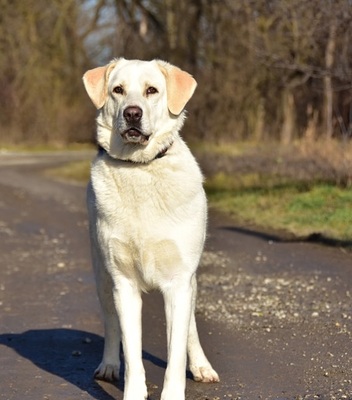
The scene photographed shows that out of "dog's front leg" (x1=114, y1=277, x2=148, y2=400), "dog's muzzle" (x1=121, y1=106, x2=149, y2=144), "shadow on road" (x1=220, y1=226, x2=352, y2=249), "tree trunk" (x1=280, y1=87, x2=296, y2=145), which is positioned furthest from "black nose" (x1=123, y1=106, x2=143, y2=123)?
"tree trunk" (x1=280, y1=87, x2=296, y2=145)

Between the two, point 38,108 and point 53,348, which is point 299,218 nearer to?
point 53,348

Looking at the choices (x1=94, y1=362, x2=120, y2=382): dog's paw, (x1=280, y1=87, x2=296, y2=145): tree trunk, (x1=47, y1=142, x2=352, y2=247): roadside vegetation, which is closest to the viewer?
(x1=94, y1=362, x2=120, y2=382): dog's paw

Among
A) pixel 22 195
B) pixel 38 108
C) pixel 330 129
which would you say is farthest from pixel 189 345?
pixel 38 108

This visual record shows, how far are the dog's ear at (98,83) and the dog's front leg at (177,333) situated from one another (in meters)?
1.08

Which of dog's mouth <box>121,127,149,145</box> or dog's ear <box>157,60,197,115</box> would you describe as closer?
dog's mouth <box>121,127,149,145</box>

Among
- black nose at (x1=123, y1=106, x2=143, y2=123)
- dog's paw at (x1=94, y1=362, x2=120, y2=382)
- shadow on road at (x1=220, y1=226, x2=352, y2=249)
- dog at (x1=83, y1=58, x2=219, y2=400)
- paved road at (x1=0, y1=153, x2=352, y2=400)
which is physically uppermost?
black nose at (x1=123, y1=106, x2=143, y2=123)

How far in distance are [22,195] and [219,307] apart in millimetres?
11788

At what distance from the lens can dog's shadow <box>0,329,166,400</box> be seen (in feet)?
18.8

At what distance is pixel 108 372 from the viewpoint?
5.72m

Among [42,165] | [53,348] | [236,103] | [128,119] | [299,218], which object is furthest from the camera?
[42,165]

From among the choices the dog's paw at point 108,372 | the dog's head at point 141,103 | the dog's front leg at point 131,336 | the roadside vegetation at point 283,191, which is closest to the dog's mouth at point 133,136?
the dog's head at point 141,103

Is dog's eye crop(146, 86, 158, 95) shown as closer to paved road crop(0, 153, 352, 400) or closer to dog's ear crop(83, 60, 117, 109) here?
dog's ear crop(83, 60, 117, 109)

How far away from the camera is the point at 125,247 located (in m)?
5.21

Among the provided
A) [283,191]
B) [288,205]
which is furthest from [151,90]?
[283,191]
